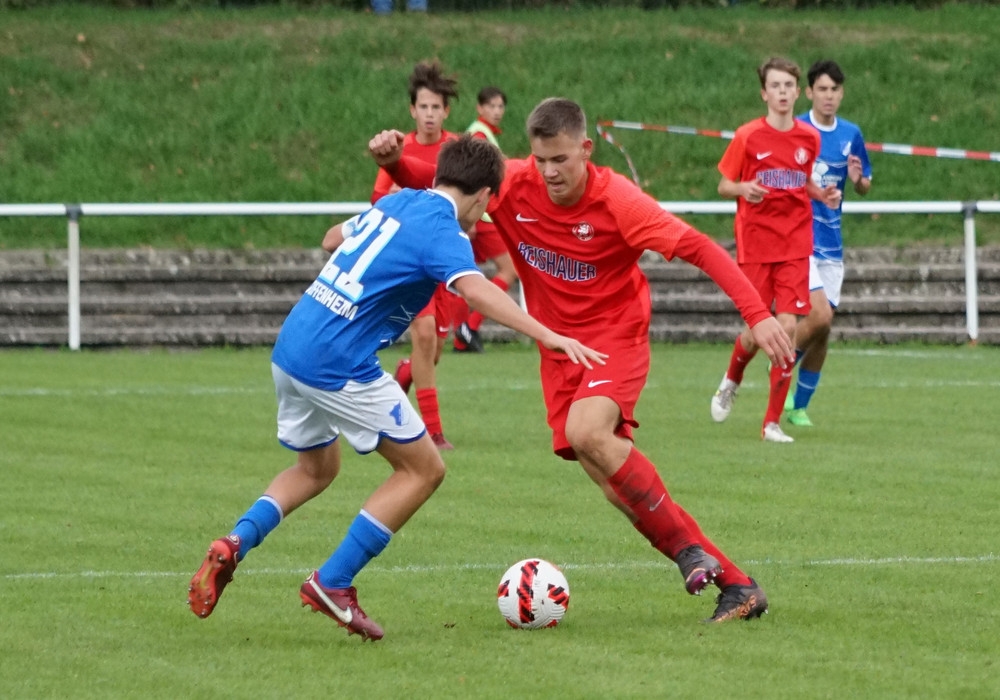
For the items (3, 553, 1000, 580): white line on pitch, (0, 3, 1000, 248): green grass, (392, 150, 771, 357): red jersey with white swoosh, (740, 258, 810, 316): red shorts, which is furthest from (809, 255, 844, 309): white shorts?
(0, 3, 1000, 248): green grass

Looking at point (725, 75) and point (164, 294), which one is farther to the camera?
point (725, 75)

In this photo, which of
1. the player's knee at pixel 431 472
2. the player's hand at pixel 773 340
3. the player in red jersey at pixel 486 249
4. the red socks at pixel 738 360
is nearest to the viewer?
the player's hand at pixel 773 340

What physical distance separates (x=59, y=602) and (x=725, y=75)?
1664 centimetres

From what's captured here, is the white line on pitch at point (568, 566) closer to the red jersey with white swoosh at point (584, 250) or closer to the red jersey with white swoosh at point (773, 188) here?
the red jersey with white swoosh at point (584, 250)

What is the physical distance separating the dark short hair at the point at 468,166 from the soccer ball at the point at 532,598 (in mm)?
1275

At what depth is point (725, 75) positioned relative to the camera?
21.5 metres

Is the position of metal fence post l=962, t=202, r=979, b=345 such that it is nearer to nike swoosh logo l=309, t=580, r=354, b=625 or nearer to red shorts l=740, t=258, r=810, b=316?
red shorts l=740, t=258, r=810, b=316

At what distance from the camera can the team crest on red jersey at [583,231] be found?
6043 mm

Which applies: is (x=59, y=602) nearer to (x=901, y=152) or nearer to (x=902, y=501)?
(x=902, y=501)

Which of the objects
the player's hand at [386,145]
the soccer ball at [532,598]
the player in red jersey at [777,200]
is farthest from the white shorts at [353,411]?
the player in red jersey at [777,200]

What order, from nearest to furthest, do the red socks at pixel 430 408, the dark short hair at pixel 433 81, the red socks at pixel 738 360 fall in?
the red socks at pixel 430 408 < the dark short hair at pixel 433 81 < the red socks at pixel 738 360

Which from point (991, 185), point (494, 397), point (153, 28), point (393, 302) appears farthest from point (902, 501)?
point (153, 28)

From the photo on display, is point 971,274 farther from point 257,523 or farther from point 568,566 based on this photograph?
point 257,523

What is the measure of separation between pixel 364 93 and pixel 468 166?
15.7m
